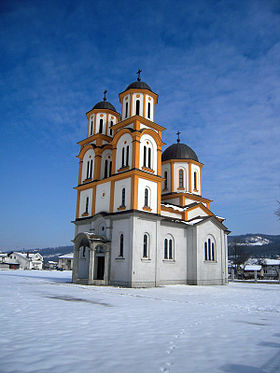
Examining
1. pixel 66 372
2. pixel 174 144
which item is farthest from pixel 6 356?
pixel 174 144

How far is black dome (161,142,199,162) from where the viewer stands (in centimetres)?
3509

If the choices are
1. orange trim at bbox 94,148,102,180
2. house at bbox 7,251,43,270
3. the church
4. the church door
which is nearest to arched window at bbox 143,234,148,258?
the church

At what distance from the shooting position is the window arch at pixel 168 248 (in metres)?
27.4

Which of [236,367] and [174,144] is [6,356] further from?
[174,144]

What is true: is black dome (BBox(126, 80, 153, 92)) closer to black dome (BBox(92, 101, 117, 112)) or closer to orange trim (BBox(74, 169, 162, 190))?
black dome (BBox(92, 101, 117, 112))

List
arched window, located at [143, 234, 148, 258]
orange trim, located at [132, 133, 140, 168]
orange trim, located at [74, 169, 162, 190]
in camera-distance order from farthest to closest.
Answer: orange trim, located at [132, 133, 140, 168]
orange trim, located at [74, 169, 162, 190]
arched window, located at [143, 234, 148, 258]

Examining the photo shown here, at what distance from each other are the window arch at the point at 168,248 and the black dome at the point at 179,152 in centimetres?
1091

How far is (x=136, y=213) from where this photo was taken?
79.2ft

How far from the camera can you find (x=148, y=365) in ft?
16.0

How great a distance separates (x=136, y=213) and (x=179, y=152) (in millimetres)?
13593

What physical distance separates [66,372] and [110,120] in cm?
2836

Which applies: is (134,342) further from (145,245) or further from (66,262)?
(66,262)

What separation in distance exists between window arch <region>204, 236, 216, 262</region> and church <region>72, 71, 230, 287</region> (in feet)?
0.19

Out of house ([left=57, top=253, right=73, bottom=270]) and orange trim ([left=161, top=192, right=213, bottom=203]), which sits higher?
orange trim ([left=161, top=192, right=213, bottom=203])
